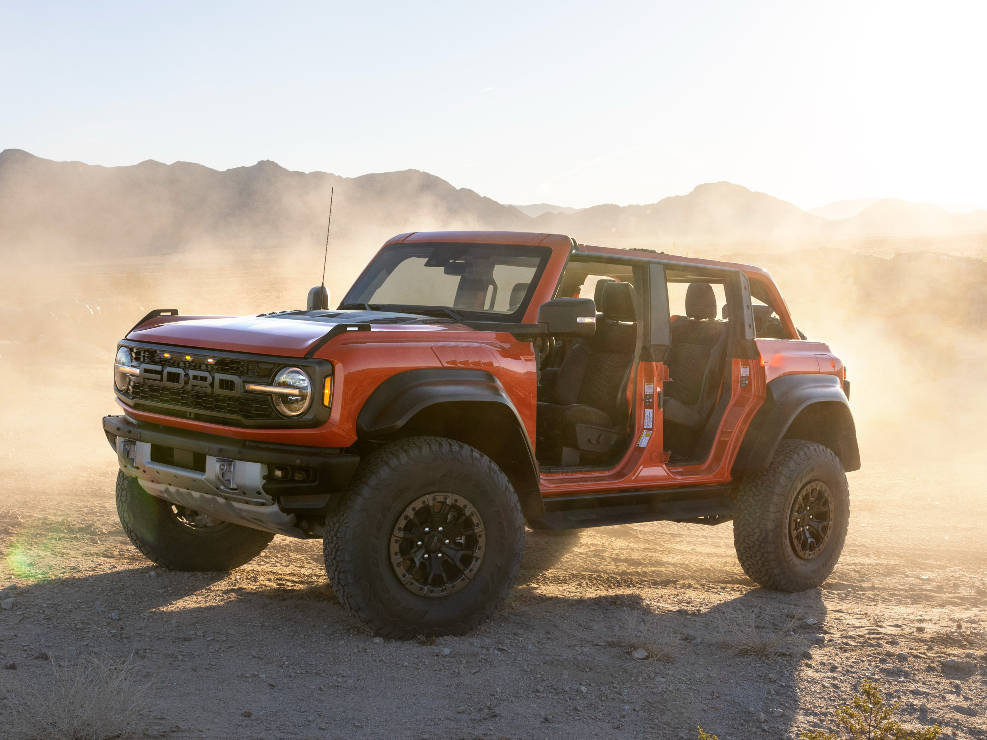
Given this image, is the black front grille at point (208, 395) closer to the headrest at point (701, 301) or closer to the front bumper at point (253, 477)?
the front bumper at point (253, 477)

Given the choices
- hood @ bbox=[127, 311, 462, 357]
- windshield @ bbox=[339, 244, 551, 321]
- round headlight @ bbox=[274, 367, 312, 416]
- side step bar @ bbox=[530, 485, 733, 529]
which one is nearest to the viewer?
round headlight @ bbox=[274, 367, 312, 416]

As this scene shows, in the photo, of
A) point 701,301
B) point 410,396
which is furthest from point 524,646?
point 701,301

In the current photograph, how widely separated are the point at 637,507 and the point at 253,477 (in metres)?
2.42

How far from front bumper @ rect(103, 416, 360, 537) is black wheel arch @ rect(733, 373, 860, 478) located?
116 inches

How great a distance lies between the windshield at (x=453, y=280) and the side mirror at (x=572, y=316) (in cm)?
40

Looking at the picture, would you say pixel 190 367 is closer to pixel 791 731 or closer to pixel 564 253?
pixel 564 253

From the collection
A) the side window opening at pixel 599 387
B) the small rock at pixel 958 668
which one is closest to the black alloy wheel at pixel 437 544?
the side window opening at pixel 599 387

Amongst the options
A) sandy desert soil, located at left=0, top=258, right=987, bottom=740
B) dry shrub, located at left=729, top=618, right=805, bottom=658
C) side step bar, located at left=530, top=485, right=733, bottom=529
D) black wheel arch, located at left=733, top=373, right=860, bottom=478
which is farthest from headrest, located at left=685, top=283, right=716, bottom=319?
dry shrub, located at left=729, top=618, right=805, bottom=658

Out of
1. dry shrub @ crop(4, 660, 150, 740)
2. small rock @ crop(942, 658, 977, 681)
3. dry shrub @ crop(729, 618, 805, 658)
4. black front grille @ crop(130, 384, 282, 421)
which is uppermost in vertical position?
black front grille @ crop(130, 384, 282, 421)

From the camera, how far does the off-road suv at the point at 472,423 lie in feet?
16.7

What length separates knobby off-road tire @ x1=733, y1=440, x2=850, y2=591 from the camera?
6.95 m

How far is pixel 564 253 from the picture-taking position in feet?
20.1

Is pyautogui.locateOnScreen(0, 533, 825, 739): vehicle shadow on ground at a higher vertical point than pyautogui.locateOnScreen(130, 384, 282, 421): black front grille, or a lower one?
lower

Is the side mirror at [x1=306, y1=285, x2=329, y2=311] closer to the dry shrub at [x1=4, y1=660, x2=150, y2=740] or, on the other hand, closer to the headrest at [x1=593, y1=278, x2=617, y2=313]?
the headrest at [x1=593, y1=278, x2=617, y2=313]
